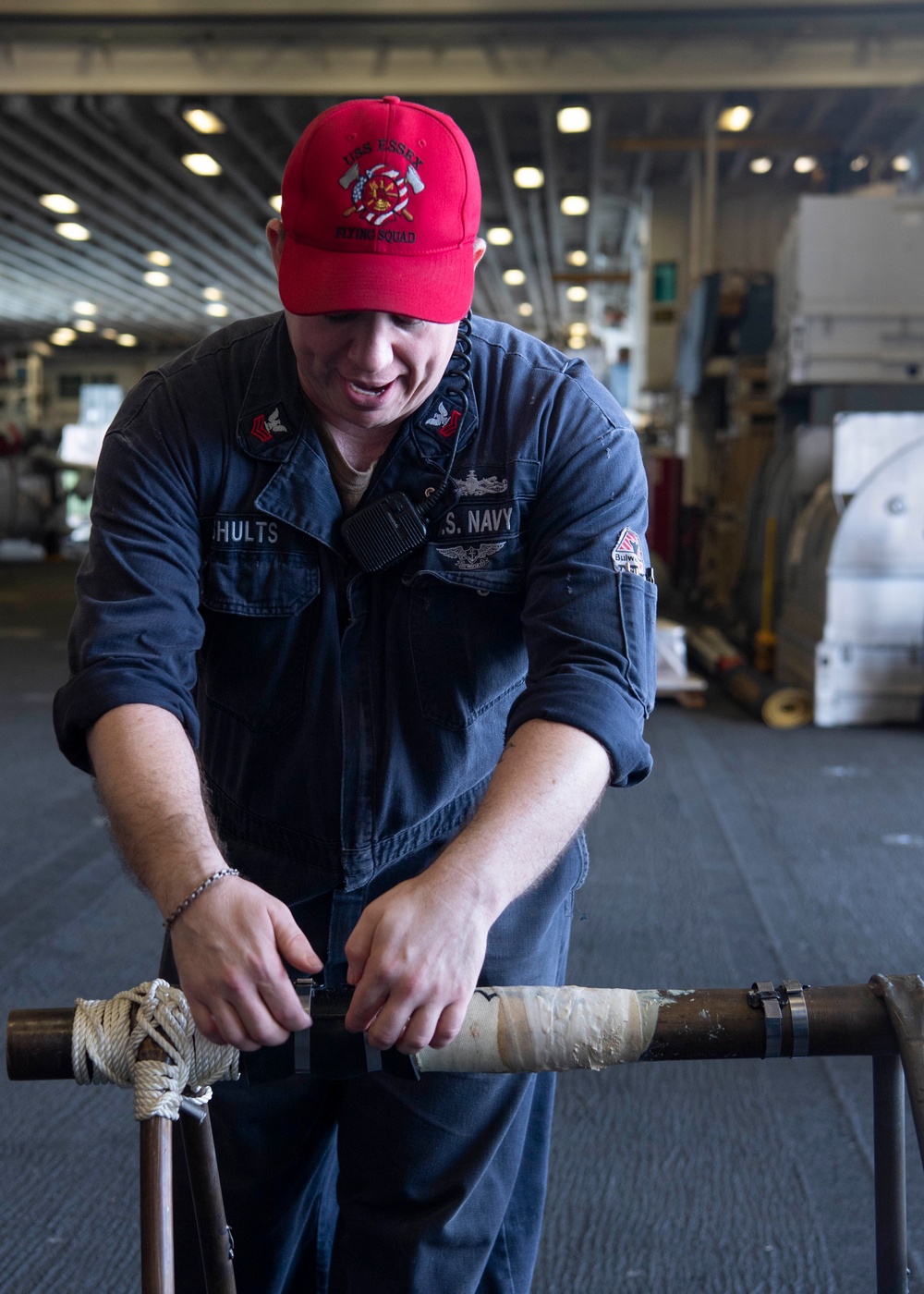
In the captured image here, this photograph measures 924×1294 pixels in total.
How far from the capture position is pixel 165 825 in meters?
1.11

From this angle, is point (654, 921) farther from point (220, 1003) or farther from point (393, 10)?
point (393, 10)

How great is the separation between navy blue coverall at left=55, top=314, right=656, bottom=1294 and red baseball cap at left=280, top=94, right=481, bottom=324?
0.59 feet

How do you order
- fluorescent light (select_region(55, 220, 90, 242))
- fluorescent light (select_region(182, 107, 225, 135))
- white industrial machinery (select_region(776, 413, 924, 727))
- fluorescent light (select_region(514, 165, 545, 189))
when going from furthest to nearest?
1. fluorescent light (select_region(55, 220, 90, 242))
2. fluorescent light (select_region(514, 165, 545, 189))
3. fluorescent light (select_region(182, 107, 225, 135))
4. white industrial machinery (select_region(776, 413, 924, 727))

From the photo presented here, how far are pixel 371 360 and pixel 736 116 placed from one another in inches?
399

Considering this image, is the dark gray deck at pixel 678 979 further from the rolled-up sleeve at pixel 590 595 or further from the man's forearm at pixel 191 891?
the man's forearm at pixel 191 891

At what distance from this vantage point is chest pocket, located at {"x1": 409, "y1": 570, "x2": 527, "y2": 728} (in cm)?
137

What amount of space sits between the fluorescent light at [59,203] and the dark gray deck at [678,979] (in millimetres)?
10529

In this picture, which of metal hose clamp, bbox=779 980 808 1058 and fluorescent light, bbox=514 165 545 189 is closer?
metal hose clamp, bbox=779 980 808 1058

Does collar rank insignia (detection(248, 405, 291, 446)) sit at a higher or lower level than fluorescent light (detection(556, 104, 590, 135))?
lower

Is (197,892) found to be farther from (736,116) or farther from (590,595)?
(736,116)

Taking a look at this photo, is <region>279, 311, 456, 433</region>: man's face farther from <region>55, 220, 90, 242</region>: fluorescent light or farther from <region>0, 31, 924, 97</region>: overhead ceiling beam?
<region>55, 220, 90, 242</region>: fluorescent light

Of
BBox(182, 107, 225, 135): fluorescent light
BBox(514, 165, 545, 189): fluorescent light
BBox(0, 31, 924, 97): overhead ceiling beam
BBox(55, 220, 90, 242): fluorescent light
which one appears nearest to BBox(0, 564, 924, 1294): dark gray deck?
BBox(0, 31, 924, 97): overhead ceiling beam

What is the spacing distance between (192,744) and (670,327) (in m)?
11.8

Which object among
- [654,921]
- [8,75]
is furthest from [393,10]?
[654,921]
